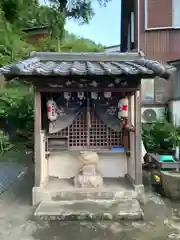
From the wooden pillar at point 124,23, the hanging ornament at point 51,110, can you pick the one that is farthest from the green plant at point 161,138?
the wooden pillar at point 124,23

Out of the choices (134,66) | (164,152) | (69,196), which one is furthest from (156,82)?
(69,196)

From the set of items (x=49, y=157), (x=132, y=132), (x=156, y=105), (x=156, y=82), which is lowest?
(x=49, y=157)

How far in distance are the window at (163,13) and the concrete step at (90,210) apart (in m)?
7.96

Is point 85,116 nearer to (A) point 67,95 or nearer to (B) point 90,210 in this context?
(A) point 67,95

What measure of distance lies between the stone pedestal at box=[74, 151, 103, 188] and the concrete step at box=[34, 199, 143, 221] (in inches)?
20.5

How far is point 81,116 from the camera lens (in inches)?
270

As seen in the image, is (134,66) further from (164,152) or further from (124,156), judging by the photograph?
(164,152)

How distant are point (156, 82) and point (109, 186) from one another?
608 cm

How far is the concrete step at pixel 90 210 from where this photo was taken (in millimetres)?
4863

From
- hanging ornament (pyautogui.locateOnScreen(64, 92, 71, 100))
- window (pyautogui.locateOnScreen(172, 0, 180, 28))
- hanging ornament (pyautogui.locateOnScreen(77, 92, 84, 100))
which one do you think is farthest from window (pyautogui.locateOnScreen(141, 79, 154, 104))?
hanging ornament (pyautogui.locateOnScreen(64, 92, 71, 100))

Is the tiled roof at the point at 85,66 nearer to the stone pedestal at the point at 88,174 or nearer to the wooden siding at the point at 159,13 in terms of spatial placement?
the stone pedestal at the point at 88,174

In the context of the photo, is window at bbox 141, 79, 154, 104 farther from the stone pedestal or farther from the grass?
the stone pedestal

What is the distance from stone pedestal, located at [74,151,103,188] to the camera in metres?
6.04

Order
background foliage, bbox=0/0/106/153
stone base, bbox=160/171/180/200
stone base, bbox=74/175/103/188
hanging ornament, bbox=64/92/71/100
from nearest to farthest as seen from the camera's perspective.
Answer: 1. stone base, bbox=160/171/180/200
2. stone base, bbox=74/175/103/188
3. hanging ornament, bbox=64/92/71/100
4. background foliage, bbox=0/0/106/153
